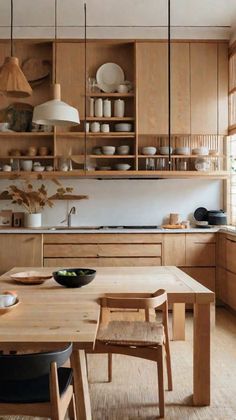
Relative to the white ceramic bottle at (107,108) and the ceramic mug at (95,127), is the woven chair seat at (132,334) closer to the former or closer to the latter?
the ceramic mug at (95,127)

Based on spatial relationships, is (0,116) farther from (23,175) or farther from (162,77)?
(162,77)

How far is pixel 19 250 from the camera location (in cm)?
503

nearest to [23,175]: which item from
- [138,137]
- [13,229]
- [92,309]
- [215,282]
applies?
[13,229]

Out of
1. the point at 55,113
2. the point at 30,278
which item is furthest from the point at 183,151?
the point at 30,278

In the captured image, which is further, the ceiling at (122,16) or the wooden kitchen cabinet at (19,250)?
the wooden kitchen cabinet at (19,250)

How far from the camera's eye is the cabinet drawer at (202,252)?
509cm

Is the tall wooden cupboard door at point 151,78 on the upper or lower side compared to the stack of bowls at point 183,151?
upper

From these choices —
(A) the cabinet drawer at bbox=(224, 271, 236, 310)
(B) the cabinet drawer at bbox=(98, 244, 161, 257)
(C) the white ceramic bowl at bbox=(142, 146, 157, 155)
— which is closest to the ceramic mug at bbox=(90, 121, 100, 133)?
(C) the white ceramic bowl at bbox=(142, 146, 157, 155)

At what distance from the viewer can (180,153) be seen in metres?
5.44

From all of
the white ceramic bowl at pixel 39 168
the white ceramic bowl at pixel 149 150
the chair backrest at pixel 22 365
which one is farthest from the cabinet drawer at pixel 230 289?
the chair backrest at pixel 22 365

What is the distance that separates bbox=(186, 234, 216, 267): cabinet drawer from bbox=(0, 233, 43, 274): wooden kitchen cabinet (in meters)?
1.64

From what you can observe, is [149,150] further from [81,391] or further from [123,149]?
[81,391]

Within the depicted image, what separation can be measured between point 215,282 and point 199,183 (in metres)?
1.31

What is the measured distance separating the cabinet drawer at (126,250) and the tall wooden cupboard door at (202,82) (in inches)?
59.0
